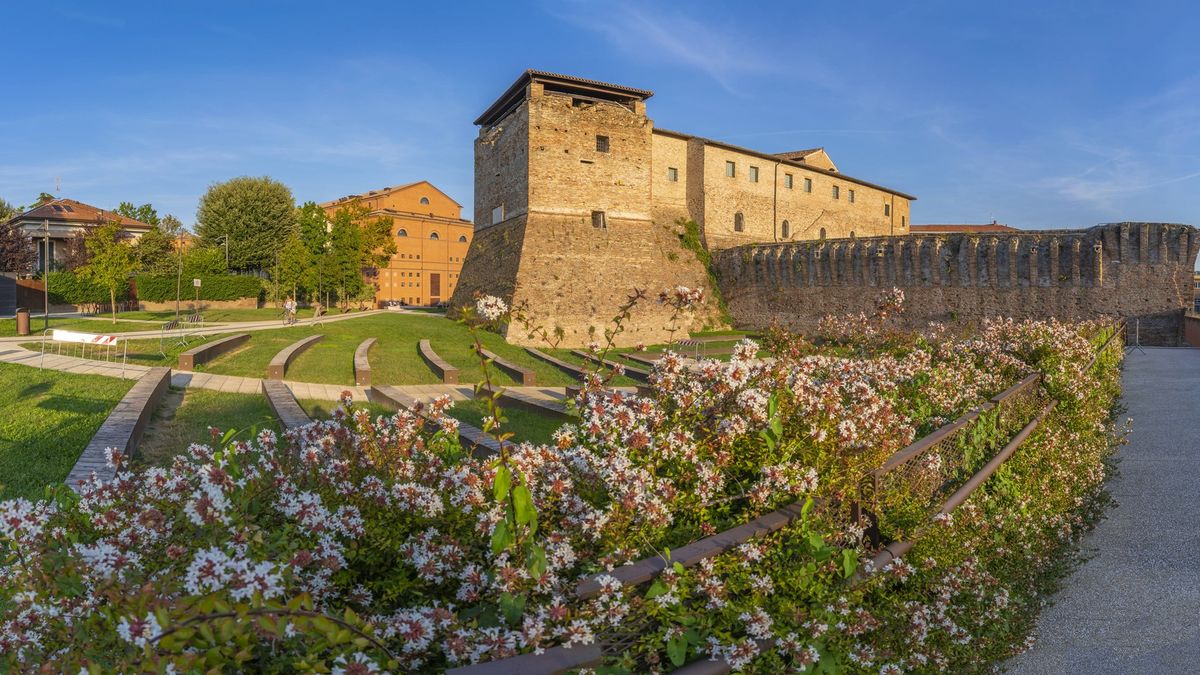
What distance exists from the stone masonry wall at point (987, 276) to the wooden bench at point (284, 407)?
71.5 ft

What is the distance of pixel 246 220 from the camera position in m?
45.0

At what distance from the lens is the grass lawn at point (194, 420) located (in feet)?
23.5

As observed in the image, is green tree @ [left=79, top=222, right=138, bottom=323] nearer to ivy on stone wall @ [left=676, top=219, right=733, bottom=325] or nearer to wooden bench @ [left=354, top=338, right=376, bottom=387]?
wooden bench @ [left=354, top=338, right=376, bottom=387]

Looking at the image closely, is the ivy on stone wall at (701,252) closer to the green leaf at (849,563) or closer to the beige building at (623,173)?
the beige building at (623,173)

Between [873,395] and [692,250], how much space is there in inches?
1150

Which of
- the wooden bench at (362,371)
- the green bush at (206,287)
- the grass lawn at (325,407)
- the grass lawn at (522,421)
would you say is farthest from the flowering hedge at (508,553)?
the green bush at (206,287)

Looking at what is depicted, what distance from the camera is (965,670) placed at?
3324 mm

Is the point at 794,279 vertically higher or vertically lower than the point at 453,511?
higher

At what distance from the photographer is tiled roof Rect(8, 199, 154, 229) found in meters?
45.9

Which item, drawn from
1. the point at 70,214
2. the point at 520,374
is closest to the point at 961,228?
the point at 520,374

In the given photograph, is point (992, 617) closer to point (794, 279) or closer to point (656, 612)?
point (656, 612)

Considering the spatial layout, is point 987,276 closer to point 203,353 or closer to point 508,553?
point 203,353

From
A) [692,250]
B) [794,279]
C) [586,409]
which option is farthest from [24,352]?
[794,279]

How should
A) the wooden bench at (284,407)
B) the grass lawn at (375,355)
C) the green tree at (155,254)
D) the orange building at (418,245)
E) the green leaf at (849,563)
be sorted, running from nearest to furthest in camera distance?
the green leaf at (849,563) → the wooden bench at (284,407) → the grass lawn at (375,355) → the green tree at (155,254) → the orange building at (418,245)
